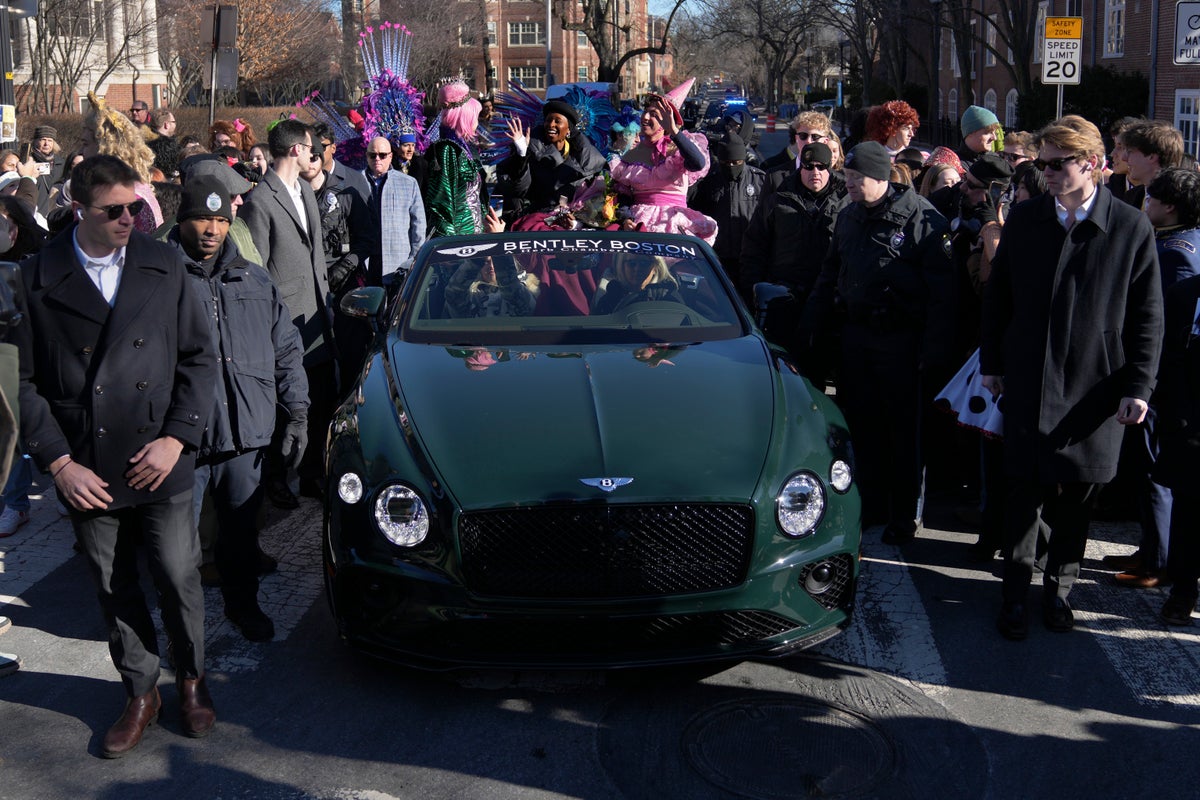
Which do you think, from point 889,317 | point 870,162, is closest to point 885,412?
point 889,317

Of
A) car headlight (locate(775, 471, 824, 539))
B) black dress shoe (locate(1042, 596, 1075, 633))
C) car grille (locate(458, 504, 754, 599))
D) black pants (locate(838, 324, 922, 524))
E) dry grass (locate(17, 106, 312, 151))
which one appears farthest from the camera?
dry grass (locate(17, 106, 312, 151))

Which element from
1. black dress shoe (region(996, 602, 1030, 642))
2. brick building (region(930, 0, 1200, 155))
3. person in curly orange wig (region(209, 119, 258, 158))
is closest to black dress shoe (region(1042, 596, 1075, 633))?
black dress shoe (region(996, 602, 1030, 642))

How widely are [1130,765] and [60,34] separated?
1323 inches

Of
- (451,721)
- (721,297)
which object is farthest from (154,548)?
(721,297)

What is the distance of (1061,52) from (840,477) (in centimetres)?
1232

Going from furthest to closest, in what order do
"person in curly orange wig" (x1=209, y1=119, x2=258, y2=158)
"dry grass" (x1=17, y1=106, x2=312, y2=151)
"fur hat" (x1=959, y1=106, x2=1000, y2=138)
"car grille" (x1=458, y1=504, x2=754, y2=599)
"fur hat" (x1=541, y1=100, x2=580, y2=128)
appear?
1. "dry grass" (x1=17, y1=106, x2=312, y2=151)
2. "person in curly orange wig" (x1=209, y1=119, x2=258, y2=158)
3. "fur hat" (x1=541, y1=100, x2=580, y2=128)
4. "fur hat" (x1=959, y1=106, x2=1000, y2=138)
5. "car grille" (x1=458, y1=504, x2=754, y2=599)

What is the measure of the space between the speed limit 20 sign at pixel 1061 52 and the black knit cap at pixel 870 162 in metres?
9.86

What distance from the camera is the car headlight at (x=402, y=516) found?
4324 millimetres

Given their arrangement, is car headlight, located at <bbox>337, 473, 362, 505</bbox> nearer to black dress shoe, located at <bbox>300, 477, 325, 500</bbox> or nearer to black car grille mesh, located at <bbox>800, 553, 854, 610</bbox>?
black car grille mesh, located at <bbox>800, 553, 854, 610</bbox>

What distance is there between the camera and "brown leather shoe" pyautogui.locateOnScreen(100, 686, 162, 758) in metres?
4.14

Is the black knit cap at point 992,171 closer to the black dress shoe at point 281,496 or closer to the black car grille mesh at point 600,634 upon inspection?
the black car grille mesh at point 600,634

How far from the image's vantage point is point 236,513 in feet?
16.5

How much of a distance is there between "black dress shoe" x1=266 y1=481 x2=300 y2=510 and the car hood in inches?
81.6

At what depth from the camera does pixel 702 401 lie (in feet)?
16.0
